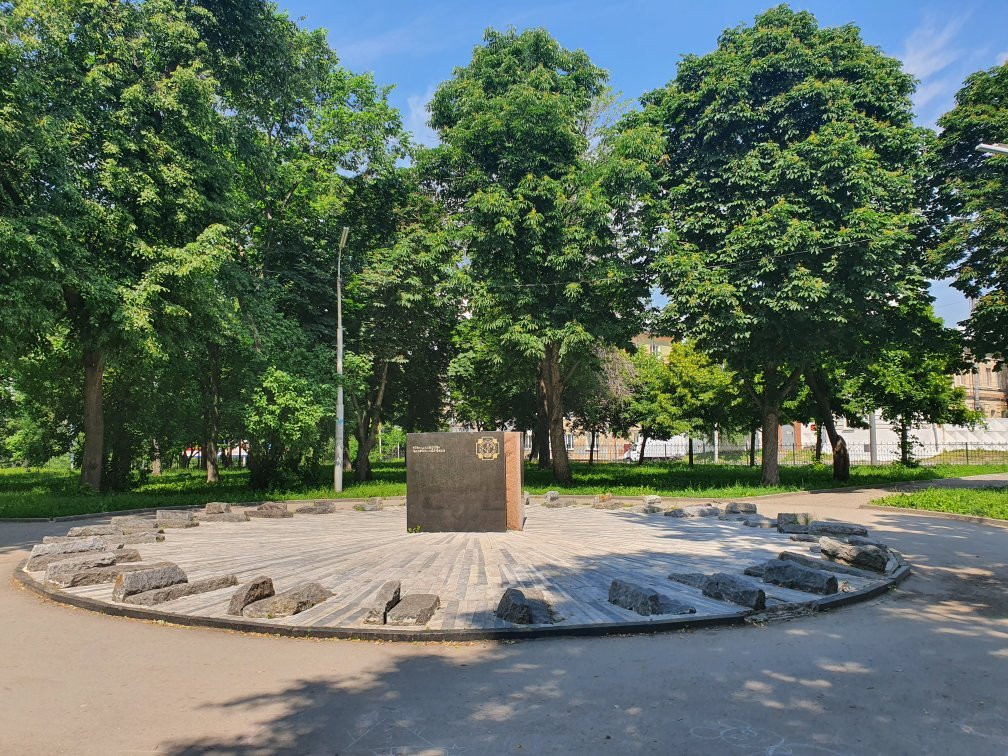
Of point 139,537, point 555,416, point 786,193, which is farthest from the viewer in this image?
point 555,416

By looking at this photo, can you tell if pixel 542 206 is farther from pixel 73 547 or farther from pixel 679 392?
pixel 679 392

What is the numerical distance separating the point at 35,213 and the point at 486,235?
42.4ft

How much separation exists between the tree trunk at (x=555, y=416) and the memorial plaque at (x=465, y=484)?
1307cm

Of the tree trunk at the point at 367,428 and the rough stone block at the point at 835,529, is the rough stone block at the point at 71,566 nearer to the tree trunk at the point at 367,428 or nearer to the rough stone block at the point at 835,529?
the rough stone block at the point at 835,529

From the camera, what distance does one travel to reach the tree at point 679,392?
39.9 m

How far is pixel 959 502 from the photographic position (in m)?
17.1

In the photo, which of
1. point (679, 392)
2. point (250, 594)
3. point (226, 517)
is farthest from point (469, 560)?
point (679, 392)

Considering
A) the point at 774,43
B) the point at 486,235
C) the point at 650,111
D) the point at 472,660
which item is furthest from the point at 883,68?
the point at 472,660

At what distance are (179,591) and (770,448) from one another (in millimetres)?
21820

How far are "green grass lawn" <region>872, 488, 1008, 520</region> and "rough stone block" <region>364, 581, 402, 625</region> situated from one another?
15.0 m

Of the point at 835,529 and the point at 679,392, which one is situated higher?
the point at 679,392

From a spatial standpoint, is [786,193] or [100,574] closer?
[100,574]

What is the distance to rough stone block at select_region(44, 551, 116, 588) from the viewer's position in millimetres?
8680

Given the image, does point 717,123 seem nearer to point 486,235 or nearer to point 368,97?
point 486,235
